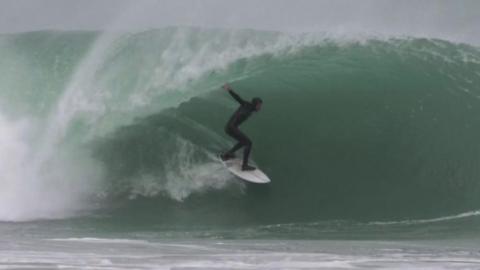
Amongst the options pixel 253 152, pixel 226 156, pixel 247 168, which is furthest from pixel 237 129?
pixel 253 152

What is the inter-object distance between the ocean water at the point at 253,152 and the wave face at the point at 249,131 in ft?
0.09

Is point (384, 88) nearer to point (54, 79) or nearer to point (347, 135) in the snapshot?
point (347, 135)

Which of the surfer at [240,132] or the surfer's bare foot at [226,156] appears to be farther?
the surfer's bare foot at [226,156]

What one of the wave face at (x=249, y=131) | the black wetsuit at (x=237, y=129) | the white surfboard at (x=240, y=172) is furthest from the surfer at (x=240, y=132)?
the wave face at (x=249, y=131)

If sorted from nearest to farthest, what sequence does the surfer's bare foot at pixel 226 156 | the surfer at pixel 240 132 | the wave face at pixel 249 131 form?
the surfer at pixel 240 132
the surfer's bare foot at pixel 226 156
the wave face at pixel 249 131

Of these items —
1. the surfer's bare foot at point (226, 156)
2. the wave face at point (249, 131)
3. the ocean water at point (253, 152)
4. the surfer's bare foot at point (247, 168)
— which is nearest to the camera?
the ocean water at point (253, 152)

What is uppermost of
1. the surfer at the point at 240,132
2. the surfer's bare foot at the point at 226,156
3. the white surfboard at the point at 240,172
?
the surfer at the point at 240,132

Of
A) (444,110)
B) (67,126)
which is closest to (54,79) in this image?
(67,126)

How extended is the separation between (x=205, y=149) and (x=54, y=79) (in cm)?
461

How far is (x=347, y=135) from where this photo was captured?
13891 millimetres

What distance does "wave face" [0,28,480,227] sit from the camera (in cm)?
1267

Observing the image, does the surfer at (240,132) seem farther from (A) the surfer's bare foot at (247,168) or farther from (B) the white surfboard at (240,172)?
(B) the white surfboard at (240,172)

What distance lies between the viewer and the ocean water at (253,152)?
11031 mm

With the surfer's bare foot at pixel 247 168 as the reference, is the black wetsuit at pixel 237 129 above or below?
above
